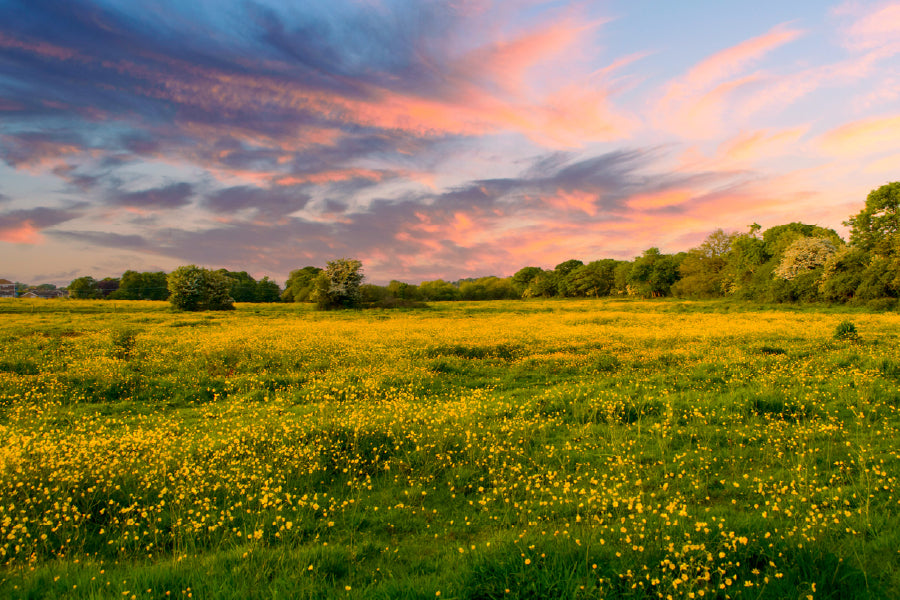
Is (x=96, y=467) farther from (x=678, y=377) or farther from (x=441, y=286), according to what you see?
(x=441, y=286)

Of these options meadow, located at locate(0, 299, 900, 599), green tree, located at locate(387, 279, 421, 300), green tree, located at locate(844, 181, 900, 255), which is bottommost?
meadow, located at locate(0, 299, 900, 599)

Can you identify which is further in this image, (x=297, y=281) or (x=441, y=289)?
(x=441, y=289)

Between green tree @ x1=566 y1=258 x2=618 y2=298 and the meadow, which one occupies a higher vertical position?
green tree @ x1=566 y1=258 x2=618 y2=298

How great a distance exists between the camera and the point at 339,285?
56.9 m

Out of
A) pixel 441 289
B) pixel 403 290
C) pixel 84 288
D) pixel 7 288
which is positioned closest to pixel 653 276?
pixel 441 289

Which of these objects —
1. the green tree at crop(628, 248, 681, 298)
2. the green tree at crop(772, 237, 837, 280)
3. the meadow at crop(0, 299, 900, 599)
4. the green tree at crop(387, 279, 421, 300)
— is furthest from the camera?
the green tree at crop(628, 248, 681, 298)

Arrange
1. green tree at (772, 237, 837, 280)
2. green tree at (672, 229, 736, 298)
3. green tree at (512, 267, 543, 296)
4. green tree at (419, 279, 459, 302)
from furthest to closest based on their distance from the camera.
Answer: green tree at (512, 267, 543, 296)
green tree at (419, 279, 459, 302)
green tree at (672, 229, 736, 298)
green tree at (772, 237, 837, 280)

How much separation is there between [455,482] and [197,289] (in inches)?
2260

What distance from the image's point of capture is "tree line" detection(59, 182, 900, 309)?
162 feet

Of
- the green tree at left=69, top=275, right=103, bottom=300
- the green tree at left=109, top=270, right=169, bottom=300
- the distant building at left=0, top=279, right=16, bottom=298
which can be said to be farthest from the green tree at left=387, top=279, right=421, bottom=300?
the distant building at left=0, top=279, right=16, bottom=298

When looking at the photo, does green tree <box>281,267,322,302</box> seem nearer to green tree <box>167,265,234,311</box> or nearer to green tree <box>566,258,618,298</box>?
Answer: green tree <box>167,265,234,311</box>

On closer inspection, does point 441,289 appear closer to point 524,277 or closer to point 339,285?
point 524,277

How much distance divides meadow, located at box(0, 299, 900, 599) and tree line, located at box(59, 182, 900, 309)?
41942 mm

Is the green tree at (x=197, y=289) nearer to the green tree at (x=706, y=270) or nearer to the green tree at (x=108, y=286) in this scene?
the green tree at (x=108, y=286)
